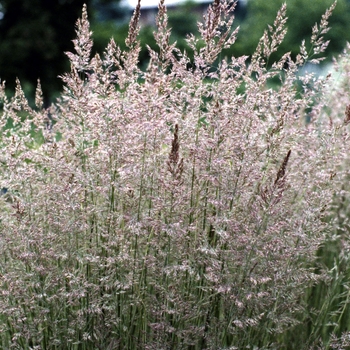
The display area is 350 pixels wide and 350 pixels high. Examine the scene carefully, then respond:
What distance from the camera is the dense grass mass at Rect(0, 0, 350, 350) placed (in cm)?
233

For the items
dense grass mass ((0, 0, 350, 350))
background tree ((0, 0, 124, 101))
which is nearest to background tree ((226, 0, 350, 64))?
background tree ((0, 0, 124, 101))

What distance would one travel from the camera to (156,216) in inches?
96.4

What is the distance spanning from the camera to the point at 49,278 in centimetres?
240

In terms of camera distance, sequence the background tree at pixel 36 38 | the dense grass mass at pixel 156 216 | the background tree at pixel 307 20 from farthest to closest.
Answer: the background tree at pixel 307 20, the background tree at pixel 36 38, the dense grass mass at pixel 156 216

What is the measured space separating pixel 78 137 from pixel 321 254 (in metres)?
1.90

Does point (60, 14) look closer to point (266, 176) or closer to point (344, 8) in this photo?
point (266, 176)

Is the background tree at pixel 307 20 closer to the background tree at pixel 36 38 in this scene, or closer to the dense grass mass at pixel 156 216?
the background tree at pixel 36 38

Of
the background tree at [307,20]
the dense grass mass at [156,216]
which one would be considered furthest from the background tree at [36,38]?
the background tree at [307,20]

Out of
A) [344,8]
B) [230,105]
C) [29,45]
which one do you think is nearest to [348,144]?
[230,105]

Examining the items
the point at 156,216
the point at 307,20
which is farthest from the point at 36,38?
the point at 307,20

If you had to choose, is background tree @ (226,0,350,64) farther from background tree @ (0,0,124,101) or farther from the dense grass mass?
the dense grass mass

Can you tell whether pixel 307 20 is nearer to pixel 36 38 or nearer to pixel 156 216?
pixel 36 38

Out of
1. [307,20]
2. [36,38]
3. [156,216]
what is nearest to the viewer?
[156,216]

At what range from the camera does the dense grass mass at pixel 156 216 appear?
2328 mm
